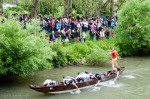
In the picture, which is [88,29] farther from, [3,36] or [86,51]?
[3,36]

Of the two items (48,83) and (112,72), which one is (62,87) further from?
(112,72)

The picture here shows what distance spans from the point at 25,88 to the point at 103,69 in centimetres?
907

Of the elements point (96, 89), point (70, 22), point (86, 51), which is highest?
point (70, 22)

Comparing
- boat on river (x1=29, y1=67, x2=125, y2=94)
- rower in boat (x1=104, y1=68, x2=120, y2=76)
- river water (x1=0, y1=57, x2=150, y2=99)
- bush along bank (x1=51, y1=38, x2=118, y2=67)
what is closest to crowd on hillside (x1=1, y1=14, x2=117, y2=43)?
bush along bank (x1=51, y1=38, x2=118, y2=67)

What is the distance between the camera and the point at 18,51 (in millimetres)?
25516

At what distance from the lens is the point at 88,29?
127 ft

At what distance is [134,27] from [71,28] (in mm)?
6665

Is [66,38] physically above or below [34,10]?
below

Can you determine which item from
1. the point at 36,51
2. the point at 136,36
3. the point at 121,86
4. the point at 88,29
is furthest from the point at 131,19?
the point at 36,51

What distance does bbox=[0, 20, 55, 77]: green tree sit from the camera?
25.3 meters

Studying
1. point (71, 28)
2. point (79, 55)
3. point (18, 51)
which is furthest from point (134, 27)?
point (18, 51)

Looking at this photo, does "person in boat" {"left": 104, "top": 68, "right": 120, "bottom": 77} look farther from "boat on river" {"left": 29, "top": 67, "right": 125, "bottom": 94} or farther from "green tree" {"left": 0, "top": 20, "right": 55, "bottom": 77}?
"green tree" {"left": 0, "top": 20, "right": 55, "bottom": 77}

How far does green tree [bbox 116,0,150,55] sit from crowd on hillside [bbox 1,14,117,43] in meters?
2.03

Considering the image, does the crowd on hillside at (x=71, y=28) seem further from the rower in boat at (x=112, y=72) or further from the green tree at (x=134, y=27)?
the rower in boat at (x=112, y=72)
